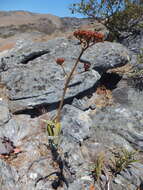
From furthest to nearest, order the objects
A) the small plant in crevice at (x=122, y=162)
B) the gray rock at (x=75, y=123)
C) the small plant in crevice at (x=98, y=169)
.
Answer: the gray rock at (x=75, y=123) < the small plant in crevice at (x=122, y=162) < the small plant in crevice at (x=98, y=169)

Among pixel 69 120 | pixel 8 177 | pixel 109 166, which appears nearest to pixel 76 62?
pixel 69 120

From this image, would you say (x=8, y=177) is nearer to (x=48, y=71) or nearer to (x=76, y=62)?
(x=76, y=62)

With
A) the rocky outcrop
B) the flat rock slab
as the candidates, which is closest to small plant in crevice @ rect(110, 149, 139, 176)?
the rocky outcrop

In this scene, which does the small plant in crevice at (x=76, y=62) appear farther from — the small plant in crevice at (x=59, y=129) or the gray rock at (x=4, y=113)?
the gray rock at (x=4, y=113)

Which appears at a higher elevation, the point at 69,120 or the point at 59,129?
the point at 59,129

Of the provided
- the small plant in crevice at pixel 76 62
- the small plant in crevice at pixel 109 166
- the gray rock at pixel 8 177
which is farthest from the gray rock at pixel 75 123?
the gray rock at pixel 8 177

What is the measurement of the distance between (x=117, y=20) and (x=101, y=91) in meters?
5.77

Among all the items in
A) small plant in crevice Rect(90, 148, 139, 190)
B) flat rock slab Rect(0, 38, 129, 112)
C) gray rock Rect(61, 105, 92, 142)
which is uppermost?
flat rock slab Rect(0, 38, 129, 112)

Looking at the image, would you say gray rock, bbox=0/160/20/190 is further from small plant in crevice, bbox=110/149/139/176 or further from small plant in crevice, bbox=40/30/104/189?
small plant in crevice, bbox=110/149/139/176

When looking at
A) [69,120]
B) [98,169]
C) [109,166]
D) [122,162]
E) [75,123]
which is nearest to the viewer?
[98,169]

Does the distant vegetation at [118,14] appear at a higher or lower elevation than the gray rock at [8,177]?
higher

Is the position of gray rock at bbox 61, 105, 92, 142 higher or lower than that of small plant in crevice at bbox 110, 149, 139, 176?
higher

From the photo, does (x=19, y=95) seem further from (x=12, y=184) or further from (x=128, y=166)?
(x=128, y=166)

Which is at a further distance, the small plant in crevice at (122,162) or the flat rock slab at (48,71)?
the flat rock slab at (48,71)
